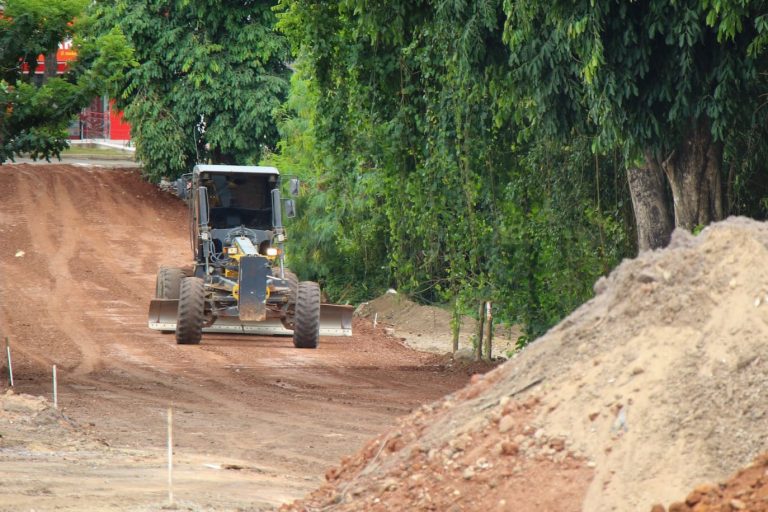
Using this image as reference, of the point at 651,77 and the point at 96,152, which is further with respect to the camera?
the point at 96,152

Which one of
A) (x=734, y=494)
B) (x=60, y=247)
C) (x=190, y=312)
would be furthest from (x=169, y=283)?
(x=734, y=494)

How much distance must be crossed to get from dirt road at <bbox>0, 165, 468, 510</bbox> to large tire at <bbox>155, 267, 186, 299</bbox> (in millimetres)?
1024

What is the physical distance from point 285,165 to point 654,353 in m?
26.3

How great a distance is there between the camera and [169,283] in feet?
78.8

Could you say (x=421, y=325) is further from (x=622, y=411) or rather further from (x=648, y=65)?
(x=622, y=411)

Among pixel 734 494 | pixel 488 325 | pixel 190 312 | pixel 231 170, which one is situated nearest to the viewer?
pixel 734 494

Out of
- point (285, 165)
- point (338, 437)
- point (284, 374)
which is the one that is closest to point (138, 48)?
point (285, 165)

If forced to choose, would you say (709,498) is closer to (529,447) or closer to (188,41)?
(529,447)

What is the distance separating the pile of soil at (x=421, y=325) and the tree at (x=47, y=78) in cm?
1088

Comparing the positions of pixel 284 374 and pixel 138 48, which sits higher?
pixel 138 48

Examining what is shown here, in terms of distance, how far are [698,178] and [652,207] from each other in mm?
1186

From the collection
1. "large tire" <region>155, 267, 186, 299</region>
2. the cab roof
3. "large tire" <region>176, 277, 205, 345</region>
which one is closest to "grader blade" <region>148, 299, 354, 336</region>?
"large tire" <region>176, 277, 205, 345</region>

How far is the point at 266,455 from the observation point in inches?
548

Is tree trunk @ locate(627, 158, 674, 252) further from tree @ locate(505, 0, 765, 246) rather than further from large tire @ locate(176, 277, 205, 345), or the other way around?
large tire @ locate(176, 277, 205, 345)
